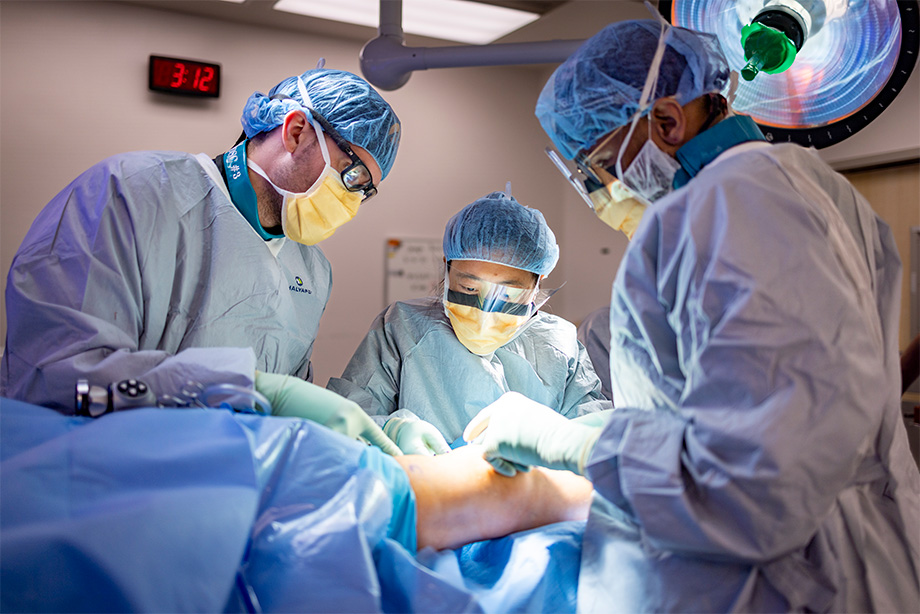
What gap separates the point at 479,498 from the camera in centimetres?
138

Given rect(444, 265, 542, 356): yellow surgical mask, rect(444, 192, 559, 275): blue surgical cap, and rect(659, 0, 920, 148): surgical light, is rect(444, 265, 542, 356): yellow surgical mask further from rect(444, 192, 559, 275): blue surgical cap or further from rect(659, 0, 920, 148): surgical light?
rect(659, 0, 920, 148): surgical light

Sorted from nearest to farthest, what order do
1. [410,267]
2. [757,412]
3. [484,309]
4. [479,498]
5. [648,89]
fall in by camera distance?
[757,412] → [648,89] → [479,498] → [484,309] → [410,267]

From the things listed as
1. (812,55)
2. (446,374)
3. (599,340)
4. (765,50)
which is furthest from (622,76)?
(599,340)

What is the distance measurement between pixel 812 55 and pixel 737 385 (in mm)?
1006

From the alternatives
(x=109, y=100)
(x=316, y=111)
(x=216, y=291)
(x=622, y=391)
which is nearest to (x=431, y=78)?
(x=109, y=100)

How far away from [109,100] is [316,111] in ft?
7.94

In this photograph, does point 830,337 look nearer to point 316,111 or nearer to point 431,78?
point 316,111

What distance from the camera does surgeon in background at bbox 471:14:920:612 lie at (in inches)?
37.1

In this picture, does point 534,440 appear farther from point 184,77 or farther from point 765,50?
point 184,77

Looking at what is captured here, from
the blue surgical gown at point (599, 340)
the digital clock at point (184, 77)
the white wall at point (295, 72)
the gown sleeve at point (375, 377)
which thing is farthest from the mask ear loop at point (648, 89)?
the digital clock at point (184, 77)

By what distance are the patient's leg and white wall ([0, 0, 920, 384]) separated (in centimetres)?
282

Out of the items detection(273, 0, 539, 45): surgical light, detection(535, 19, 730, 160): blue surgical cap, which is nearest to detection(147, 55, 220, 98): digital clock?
detection(273, 0, 539, 45): surgical light

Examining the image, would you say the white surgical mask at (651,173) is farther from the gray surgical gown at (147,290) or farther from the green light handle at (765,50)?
the gray surgical gown at (147,290)

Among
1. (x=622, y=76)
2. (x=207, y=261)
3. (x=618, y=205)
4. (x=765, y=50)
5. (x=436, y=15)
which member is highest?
(x=436, y=15)
